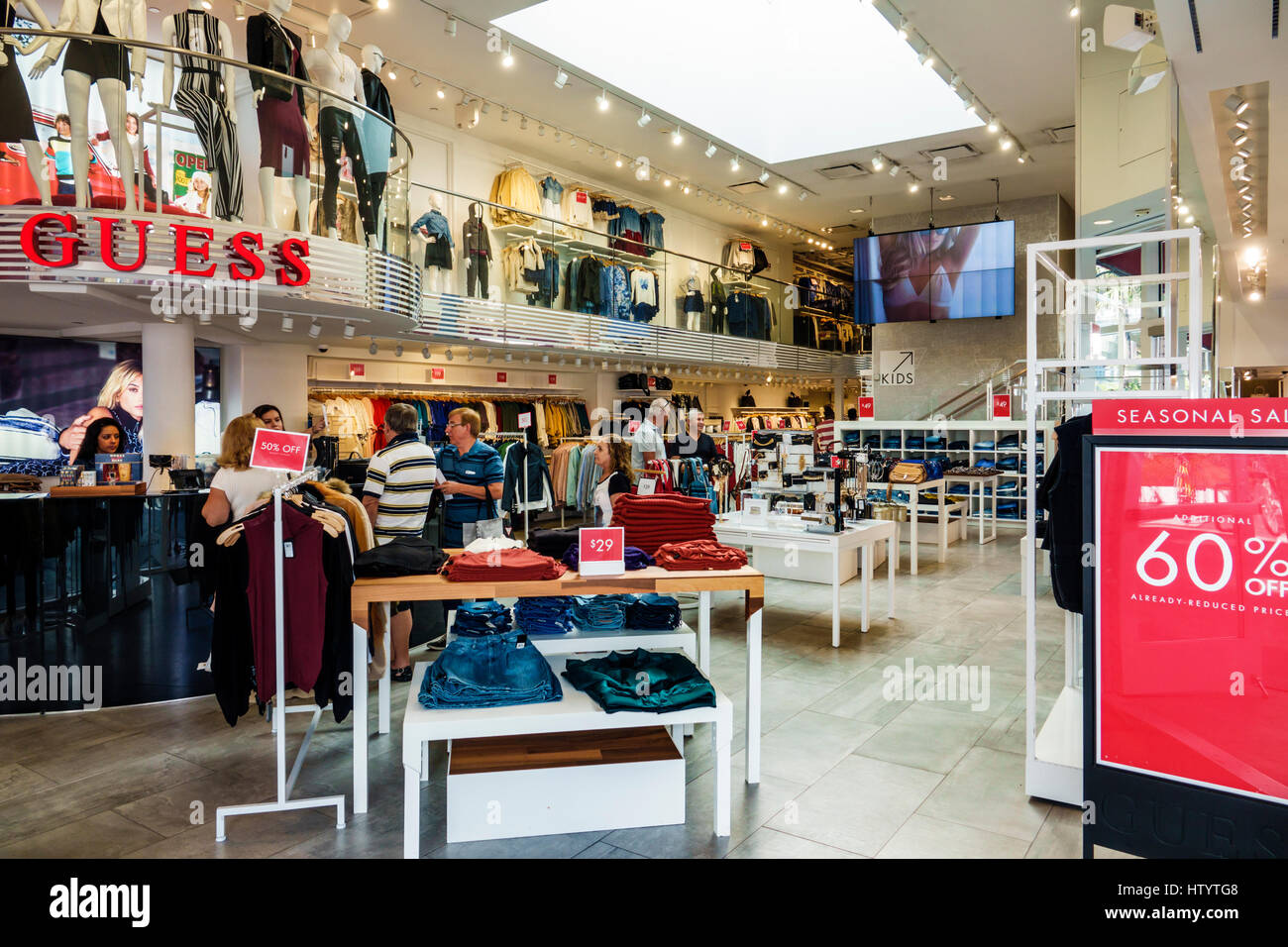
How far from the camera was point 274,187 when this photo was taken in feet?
17.5

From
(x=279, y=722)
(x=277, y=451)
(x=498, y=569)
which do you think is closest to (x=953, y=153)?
(x=498, y=569)

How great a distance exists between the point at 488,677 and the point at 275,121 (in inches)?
170

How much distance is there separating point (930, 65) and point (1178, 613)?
7.45 metres

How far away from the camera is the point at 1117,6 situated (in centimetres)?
460

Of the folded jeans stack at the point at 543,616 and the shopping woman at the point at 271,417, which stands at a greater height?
the shopping woman at the point at 271,417

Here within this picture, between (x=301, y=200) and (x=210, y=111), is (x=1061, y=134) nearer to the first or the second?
(x=301, y=200)

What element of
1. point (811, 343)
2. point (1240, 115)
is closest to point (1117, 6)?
point (1240, 115)

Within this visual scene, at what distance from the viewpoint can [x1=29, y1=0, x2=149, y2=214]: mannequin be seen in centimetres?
474

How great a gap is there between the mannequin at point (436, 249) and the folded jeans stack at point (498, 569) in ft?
20.5

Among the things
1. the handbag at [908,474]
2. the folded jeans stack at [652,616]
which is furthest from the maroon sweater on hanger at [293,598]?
the handbag at [908,474]

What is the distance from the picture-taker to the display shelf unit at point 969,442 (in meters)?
11.4

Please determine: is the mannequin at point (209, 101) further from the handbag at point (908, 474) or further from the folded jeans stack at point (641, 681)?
the handbag at point (908, 474)

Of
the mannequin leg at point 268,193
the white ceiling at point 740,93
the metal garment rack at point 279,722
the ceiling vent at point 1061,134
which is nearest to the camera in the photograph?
the metal garment rack at point 279,722
